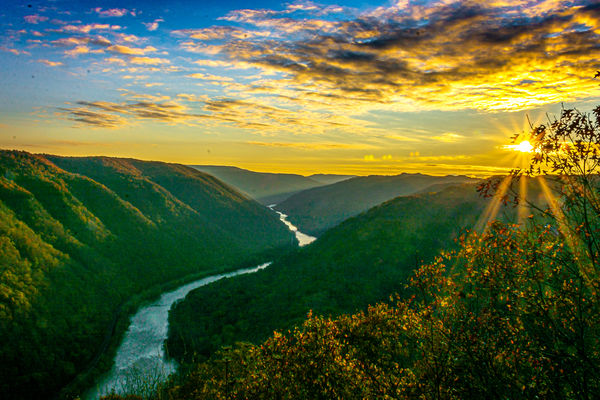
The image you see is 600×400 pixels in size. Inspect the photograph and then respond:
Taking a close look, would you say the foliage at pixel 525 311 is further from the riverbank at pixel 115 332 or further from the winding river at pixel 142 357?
the riverbank at pixel 115 332

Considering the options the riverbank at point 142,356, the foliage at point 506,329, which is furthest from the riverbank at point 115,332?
the foliage at point 506,329

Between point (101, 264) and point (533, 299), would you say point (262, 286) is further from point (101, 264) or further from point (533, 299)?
point (533, 299)

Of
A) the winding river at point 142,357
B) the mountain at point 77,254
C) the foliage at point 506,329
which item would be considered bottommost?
the winding river at point 142,357

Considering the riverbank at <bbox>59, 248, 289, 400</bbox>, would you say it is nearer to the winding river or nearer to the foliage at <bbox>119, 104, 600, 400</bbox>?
the winding river

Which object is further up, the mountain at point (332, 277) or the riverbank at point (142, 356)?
the mountain at point (332, 277)

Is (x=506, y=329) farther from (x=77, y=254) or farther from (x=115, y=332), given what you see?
(x=77, y=254)

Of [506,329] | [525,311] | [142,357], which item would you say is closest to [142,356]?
[142,357]

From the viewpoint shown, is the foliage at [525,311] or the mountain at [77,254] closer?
the foliage at [525,311]
